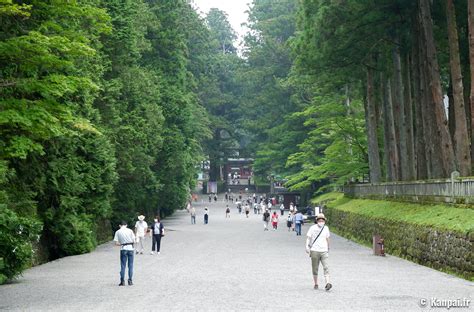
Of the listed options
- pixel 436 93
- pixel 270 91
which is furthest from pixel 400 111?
pixel 270 91

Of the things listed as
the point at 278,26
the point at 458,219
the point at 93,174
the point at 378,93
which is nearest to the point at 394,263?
the point at 458,219

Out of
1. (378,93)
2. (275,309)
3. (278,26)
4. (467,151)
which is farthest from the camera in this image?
(278,26)

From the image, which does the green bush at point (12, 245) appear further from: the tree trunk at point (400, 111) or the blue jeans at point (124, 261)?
the tree trunk at point (400, 111)

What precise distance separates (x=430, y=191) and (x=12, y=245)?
51.8 ft

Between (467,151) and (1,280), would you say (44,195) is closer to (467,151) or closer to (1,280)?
(1,280)

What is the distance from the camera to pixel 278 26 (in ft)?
340

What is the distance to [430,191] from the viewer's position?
97.4 feet

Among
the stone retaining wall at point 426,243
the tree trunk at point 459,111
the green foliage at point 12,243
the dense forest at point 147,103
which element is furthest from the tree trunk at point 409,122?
the green foliage at point 12,243

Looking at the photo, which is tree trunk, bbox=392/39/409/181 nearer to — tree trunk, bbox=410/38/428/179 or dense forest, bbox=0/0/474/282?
dense forest, bbox=0/0/474/282

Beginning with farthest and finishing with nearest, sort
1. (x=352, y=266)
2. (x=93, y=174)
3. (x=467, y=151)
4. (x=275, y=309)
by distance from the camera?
(x=93, y=174)
(x=467, y=151)
(x=352, y=266)
(x=275, y=309)

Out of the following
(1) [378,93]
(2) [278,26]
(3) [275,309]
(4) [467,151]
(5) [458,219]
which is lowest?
(3) [275,309]

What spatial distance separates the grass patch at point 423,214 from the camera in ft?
72.9

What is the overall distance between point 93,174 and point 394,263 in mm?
14654

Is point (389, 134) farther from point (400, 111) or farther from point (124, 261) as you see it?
point (124, 261)
